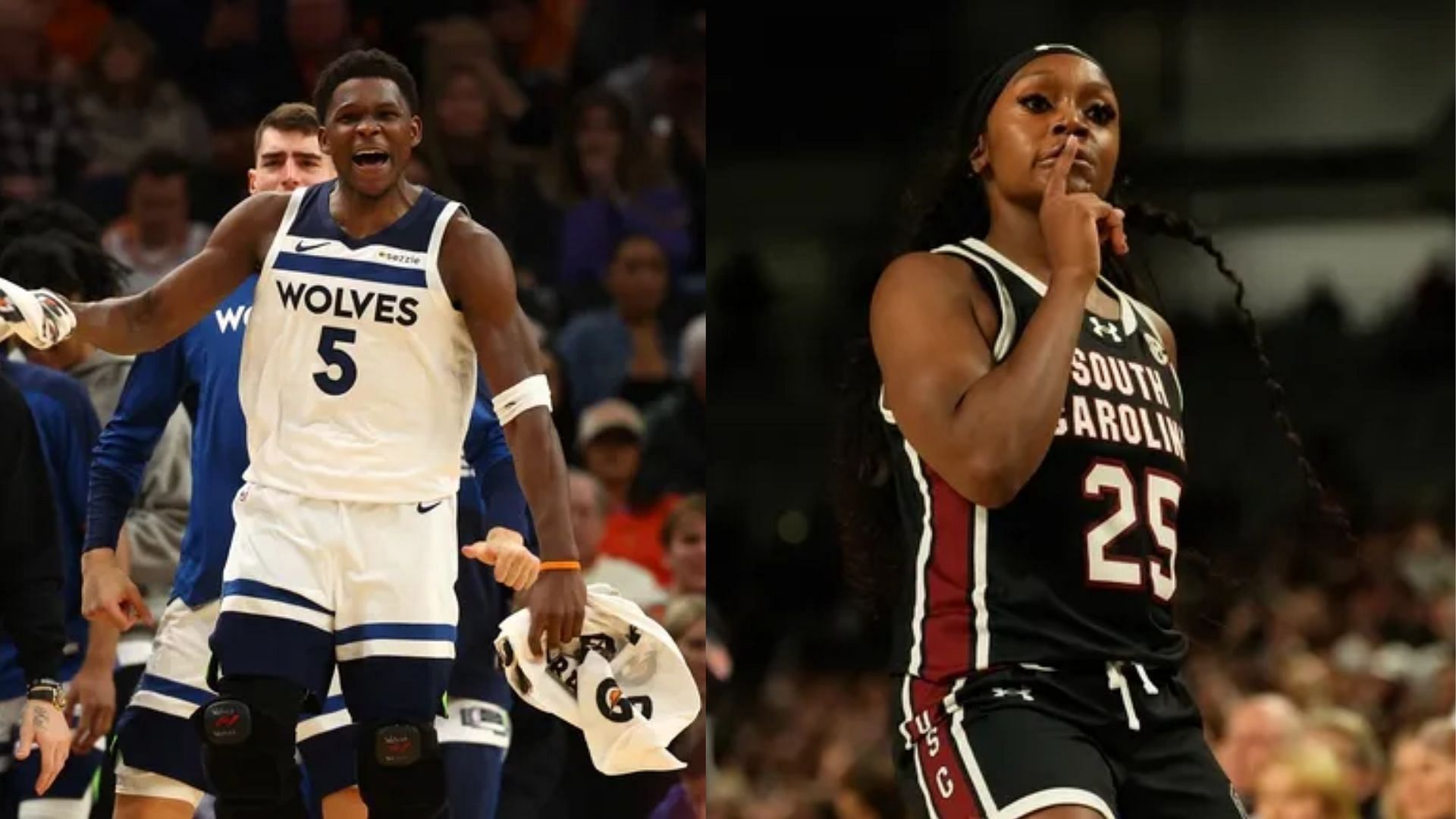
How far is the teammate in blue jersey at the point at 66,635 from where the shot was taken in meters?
Answer: 4.79

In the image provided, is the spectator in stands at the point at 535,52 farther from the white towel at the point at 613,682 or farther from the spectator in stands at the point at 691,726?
the white towel at the point at 613,682

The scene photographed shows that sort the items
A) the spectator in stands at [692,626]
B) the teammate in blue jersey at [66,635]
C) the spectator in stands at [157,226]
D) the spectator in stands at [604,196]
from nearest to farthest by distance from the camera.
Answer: the teammate in blue jersey at [66,635], the spectator in stands at [692,626], the spectator in stands at [157,226], the spectator in stands at [604,196]

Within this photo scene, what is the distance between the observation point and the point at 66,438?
5.00 meters

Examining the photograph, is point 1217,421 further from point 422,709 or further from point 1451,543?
point 422,709

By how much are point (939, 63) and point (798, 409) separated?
232 centimetres

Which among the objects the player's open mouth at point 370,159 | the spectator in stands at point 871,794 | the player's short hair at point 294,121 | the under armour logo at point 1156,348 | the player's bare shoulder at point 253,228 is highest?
the player's short hair at point 294,121

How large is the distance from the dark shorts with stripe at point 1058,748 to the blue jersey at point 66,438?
7.90ft

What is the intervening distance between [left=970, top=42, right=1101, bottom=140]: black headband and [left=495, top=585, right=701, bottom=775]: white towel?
115 cm

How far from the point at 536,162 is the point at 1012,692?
4.50 meters

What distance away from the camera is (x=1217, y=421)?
1366 centimetres

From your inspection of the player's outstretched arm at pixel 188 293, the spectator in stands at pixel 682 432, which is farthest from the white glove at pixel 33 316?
the spectator in stands at pixel 682 432

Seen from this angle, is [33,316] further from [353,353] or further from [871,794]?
[871,794]

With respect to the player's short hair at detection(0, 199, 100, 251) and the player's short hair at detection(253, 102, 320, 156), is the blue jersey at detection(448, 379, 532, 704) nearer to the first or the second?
the player's short hair at detection(253, 102, 320, 156)

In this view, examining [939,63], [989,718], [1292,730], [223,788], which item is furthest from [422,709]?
[939,63]
